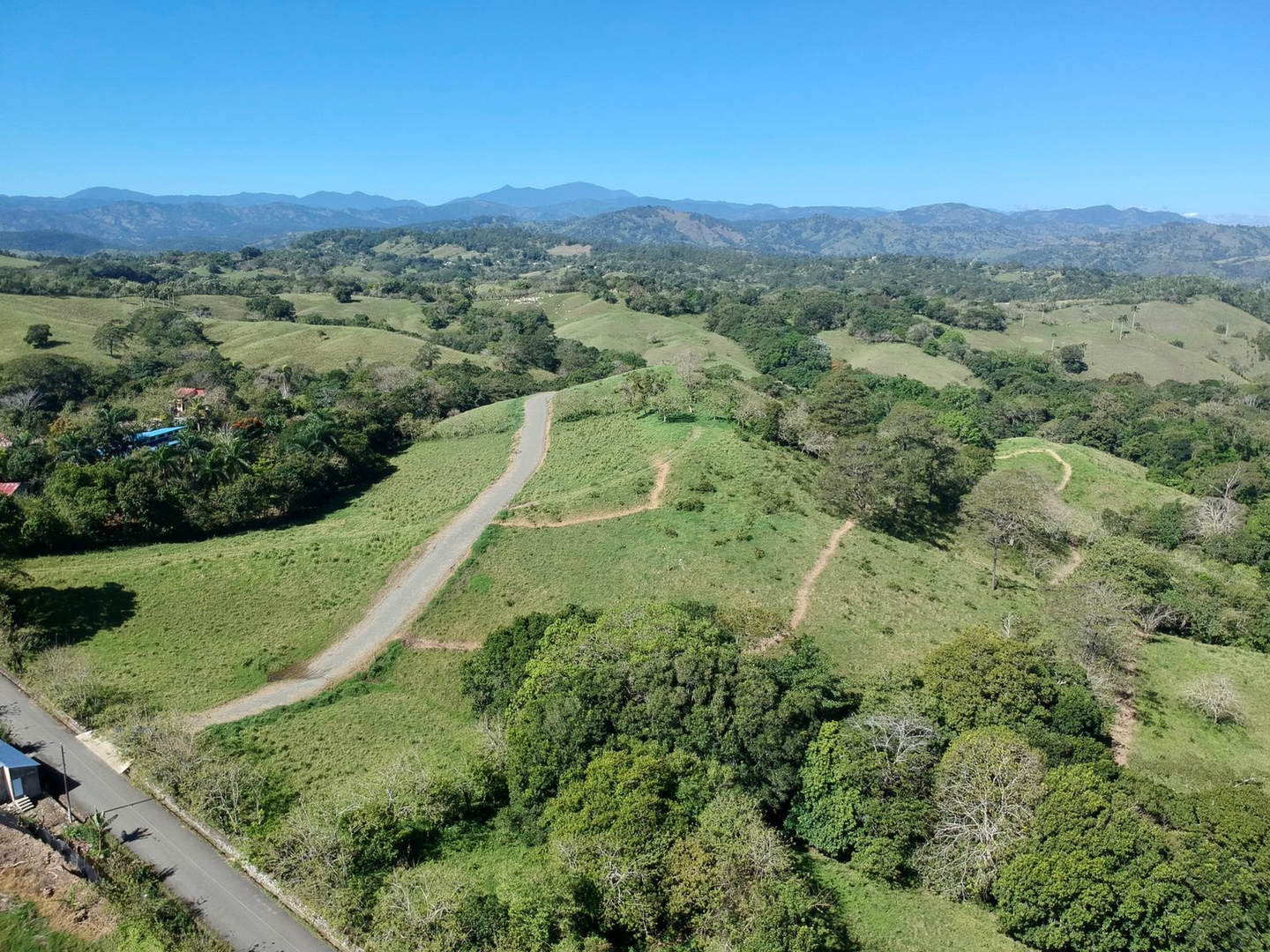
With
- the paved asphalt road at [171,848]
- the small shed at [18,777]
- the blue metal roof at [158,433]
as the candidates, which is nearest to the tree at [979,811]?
the paved asphalt road at [171,848]

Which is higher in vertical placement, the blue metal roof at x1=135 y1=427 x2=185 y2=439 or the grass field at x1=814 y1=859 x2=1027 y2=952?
the blue metal roof at x1=135 y1=427 x2=185 y2=439

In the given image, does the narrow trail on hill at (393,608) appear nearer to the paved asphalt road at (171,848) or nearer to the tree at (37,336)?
the paved asphalt road at (171,848)

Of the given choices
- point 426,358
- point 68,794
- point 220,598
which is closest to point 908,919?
point 68,794

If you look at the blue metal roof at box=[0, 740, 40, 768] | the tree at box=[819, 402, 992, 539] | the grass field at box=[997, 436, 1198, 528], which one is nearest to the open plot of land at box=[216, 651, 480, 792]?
the blue metal roof at box=[0, 740, 40, 768]

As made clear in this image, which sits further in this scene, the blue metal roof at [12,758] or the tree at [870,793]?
the blue metal roof at [12,758]

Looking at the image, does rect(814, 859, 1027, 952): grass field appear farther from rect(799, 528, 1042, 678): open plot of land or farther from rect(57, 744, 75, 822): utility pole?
rect(57, 744, 75, 822): utility pole
